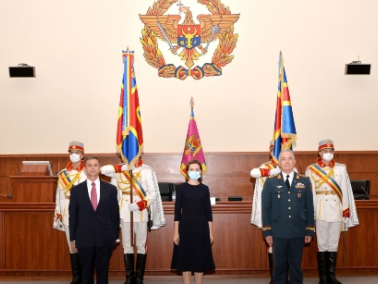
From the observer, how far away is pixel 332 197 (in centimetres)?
589

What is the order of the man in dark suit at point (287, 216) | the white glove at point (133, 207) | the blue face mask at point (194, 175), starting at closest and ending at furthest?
the man in dark suit at point (287, 216) < the blue face mask at point (194, 175) < the white glove at point (133, 207)

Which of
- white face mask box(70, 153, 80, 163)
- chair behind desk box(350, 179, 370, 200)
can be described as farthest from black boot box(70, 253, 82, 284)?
chair behind desk box(350, 179, 370, 200)

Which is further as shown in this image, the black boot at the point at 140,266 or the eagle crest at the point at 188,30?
the eagle crest at the point at 188,30

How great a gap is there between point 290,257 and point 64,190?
2593 millimetres

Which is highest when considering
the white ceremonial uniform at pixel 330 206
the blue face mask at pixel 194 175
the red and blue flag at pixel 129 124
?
the red and blue flag at pixel 129 124

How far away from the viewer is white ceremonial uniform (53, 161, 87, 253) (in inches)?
233

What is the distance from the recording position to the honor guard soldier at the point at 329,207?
589 cm

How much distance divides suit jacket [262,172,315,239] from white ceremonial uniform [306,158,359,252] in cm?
113

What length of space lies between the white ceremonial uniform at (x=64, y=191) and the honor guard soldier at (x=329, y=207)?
2.61m

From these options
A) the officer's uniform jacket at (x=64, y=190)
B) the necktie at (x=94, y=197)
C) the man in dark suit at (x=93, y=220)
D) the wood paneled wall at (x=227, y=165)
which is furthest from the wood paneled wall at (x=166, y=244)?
the wood paneled wall at (x=227, y=165)

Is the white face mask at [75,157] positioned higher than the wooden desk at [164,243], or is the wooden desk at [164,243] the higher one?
the white face mask at [75,157]

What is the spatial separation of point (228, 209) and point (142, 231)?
1.04 meters

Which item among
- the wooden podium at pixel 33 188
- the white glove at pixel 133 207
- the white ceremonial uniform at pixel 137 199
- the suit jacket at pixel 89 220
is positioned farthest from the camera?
the wooden podium at pixel 33 188

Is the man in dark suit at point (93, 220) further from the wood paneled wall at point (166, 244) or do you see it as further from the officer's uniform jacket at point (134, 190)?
the wood paneled wall at point (166, 244)
